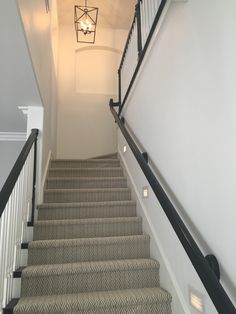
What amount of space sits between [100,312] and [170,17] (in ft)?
6.74

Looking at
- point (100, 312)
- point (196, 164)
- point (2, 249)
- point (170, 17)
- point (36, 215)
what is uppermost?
point (170, 17)

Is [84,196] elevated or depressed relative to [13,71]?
depressed

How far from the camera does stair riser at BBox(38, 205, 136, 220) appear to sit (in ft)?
9.49

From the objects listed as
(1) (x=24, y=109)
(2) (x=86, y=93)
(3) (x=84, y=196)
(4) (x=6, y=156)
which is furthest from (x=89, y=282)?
(2) (x=86, y=93)

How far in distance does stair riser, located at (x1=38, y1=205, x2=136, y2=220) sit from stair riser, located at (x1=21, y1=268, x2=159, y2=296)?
0.88m

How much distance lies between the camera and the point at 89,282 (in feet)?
6.86

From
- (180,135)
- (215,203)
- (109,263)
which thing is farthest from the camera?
(109,263)

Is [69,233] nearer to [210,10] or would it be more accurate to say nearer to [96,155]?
[210,10]

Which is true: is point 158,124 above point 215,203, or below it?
above

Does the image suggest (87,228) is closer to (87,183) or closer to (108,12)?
(87,183)

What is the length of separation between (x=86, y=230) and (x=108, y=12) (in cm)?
440

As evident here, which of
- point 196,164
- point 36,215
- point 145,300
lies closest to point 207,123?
point 196,164

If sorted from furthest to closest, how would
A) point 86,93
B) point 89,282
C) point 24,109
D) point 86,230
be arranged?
point 86,93
point 24,109
point 86,230
point 89,282

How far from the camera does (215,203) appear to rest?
4.60ft
